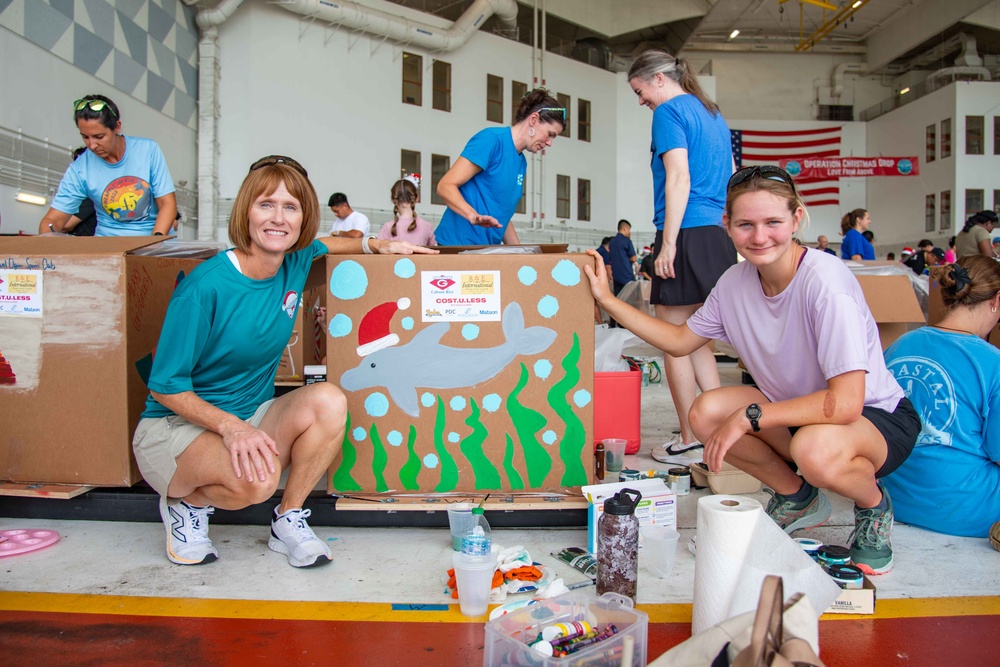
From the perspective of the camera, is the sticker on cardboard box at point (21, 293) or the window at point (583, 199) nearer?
the sticker on cardboard box at point (21, 293)

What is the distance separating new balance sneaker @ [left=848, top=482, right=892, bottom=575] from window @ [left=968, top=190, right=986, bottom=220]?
21.0 m

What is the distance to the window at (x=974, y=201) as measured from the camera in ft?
63.3

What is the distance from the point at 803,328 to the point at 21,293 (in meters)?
2.65

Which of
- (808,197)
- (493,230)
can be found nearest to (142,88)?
(493,230)

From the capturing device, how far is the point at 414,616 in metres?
1.88

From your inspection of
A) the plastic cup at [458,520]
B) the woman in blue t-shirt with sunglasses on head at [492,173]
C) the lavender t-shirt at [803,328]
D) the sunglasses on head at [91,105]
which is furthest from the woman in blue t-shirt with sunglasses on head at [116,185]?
the lavender t-shirt at [803,328]

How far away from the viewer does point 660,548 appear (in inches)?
83.3

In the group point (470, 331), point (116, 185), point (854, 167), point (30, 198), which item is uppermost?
point (854, 167)

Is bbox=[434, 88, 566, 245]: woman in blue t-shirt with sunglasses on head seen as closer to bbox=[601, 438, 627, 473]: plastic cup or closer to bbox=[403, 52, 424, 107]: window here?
bbox=[601, 438, 627, 473]: plastic cup

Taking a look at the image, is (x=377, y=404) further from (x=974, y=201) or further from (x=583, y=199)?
(x=974, y=201)

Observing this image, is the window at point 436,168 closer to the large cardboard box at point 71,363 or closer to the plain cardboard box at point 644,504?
the large cardboard box at point 71,363

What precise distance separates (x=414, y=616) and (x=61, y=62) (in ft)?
33.2

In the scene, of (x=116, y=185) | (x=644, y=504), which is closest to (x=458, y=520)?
(x=644, y=504)

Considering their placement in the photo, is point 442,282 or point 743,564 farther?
point 442,282
